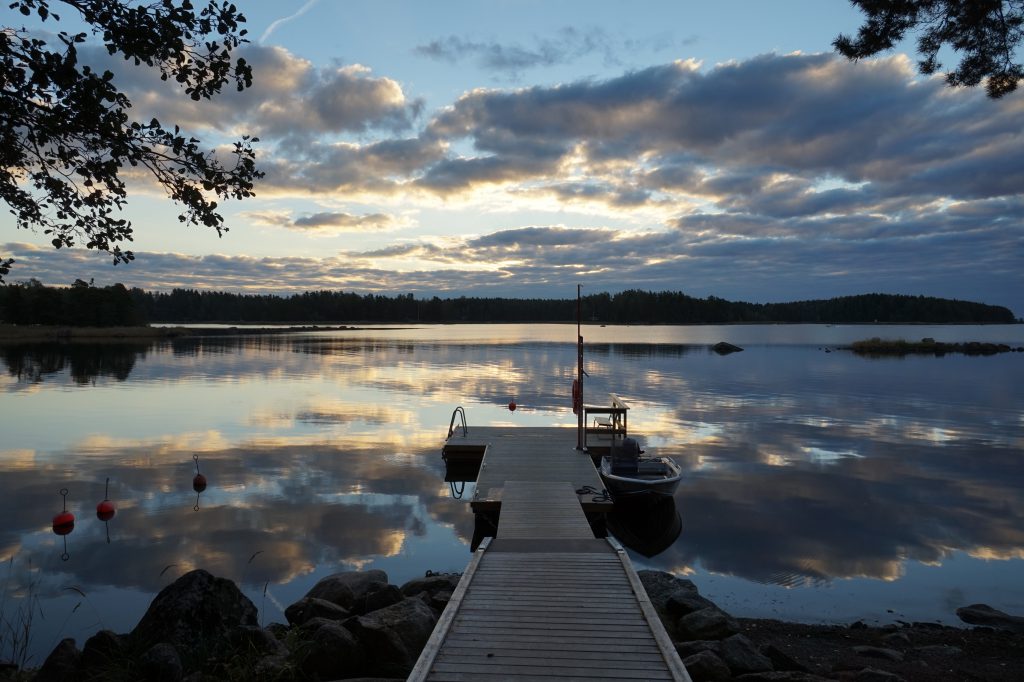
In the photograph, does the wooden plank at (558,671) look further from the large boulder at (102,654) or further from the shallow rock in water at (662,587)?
the shallow rock in water at (662,587)

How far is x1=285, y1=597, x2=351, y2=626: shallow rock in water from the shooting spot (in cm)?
1016

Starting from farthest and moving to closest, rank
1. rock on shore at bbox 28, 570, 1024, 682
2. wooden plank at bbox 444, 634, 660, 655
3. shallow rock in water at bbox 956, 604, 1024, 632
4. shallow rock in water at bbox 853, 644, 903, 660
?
1. shallow rock in water at bbox 956, 604, 1024, 632
2. shallow rock in water at bbox 853, 644, 903, 660
3. rock on shore at bbox 28, 570, 1024, 682
4. wooden plank at bbox 444, 634, 660, 655

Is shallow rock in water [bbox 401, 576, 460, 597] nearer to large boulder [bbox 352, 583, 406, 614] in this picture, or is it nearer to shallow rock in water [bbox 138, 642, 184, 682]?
large boulder [bbox 352, 583, 406, 614]

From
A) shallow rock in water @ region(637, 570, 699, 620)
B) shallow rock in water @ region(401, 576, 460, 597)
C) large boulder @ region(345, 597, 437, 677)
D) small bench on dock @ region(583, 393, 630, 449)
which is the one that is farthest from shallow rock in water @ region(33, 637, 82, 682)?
small bench on dock @ region(583, 393, 630, 449)

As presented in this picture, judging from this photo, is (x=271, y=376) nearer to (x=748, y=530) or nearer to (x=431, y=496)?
(x=431, y=496)

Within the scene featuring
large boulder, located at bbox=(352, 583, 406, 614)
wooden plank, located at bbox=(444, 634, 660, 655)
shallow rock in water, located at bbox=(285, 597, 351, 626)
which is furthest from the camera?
large boulder, located at bbox=(352, 583, 406, 614)

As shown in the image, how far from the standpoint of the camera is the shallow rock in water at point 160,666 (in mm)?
6781

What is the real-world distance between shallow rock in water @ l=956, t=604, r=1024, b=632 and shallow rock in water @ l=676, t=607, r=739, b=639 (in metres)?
5.14

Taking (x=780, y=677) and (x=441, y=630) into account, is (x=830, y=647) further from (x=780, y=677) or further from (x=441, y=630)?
(x=441, y=630)

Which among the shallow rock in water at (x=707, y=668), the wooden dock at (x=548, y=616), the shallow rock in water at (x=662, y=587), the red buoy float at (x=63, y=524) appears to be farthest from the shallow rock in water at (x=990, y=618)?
the red buoy float at (x=63, y=524)

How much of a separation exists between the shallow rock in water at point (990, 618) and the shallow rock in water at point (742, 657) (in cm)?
570

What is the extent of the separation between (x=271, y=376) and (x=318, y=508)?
37.3 m

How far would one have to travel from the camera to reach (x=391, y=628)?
28.4 ft

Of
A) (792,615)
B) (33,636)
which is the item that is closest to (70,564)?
(33,636)
